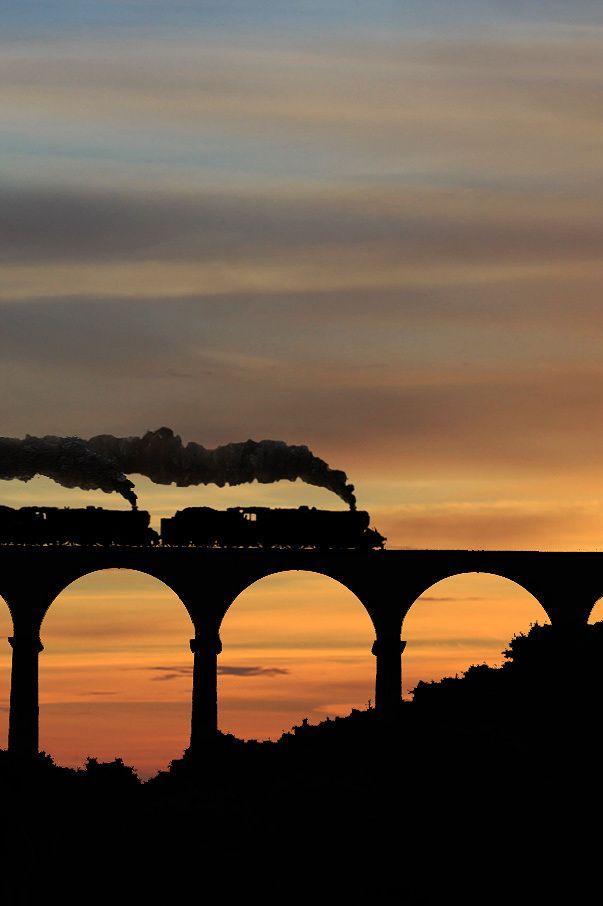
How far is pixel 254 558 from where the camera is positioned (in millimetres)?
67688

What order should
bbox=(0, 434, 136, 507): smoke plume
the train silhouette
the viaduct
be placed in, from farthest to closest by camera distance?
bbox=(0, 434, 136, 507): smoke plume < the train silhouette < the viaduct

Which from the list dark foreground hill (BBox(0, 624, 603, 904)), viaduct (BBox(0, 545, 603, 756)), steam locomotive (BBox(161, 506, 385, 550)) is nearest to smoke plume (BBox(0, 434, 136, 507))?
steam locomotive (BBox(161, 506, 385, 550))

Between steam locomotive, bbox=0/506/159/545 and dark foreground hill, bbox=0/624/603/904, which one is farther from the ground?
steam locomotive, bbox=0/506/159/545

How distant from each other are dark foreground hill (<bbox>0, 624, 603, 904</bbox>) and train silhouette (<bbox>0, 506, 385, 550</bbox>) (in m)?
16.3

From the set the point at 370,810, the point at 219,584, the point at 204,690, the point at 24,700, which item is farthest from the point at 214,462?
the point at 370,810

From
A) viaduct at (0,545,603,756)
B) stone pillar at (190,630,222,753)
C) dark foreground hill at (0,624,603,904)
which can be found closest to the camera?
dark foreground hill at (0,624,603,904)

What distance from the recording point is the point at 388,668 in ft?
221

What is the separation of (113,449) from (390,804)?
126 feet

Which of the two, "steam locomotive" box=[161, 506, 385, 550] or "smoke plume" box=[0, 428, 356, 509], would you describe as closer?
"steam locomotive" box=[161, 506, 385, 550]

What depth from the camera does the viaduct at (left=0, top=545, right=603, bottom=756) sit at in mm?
66812

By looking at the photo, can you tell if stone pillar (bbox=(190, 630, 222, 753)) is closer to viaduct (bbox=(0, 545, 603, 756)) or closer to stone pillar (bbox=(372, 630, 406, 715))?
viaduct (bbox=(0, 545, 603, 756))

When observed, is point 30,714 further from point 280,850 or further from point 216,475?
point 280,850

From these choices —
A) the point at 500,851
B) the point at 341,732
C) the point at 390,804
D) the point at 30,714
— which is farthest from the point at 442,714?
the point at 30,714

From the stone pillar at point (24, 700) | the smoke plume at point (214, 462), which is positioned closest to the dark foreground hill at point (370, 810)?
the stone pillar at point (24, 700)
